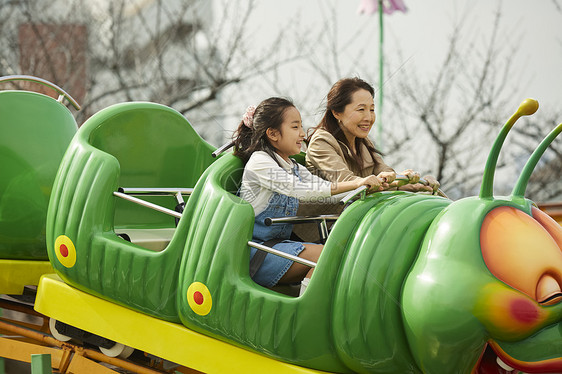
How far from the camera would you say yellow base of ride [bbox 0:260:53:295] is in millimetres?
3496

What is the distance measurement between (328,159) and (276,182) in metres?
0.27

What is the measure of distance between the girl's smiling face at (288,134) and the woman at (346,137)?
0.12 m

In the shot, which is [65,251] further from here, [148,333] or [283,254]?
[283,254]

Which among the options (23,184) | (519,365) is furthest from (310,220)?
(23,184)

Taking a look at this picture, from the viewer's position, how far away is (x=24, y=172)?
11.7ft

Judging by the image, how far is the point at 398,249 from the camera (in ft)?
6.74

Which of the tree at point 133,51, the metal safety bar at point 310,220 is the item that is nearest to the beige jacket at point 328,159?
the metal safety bar at point 310,220

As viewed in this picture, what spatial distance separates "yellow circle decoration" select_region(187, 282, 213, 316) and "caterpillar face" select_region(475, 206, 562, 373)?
92cm

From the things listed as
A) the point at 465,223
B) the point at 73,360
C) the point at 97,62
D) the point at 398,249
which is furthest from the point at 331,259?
the point at 97,62

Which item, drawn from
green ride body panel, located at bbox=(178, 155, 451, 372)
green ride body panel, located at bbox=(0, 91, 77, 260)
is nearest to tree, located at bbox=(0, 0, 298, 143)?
green ride body panel, located at bbox=(0, 91, 77, 260)

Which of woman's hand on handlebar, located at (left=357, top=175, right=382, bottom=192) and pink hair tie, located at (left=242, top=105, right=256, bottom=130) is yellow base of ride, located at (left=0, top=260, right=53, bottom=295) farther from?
woman's hand on handlebar, located at (left=357, top=175, right=382, bottom=192)

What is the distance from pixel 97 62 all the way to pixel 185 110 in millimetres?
1153

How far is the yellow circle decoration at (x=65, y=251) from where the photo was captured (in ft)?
9.28

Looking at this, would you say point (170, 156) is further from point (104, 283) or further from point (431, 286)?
point (431, 286)
